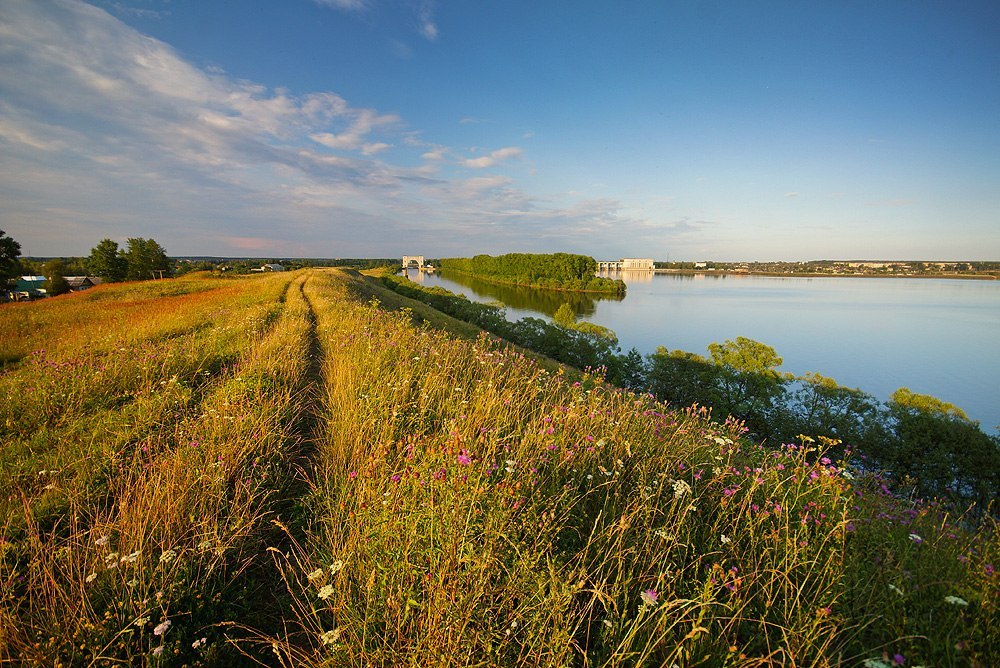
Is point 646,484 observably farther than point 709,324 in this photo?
No

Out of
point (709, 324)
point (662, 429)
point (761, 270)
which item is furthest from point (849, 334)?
point (761, 270)

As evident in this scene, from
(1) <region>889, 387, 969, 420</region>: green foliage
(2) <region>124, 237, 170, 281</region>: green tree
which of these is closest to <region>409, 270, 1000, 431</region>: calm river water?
(1) <region>889, 387, 969, 420</region>: green foliage

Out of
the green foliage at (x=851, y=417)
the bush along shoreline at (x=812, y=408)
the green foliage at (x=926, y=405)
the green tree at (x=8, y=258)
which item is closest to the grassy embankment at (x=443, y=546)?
the bush along shoreline at (x=812, y=408)

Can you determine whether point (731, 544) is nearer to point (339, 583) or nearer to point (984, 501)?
point (339, 583)

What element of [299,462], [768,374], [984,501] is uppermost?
[299,462]

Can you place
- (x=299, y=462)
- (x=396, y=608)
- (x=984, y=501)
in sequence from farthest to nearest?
(x=984, y=501), (x=299, y=462), (x=396, y=608)

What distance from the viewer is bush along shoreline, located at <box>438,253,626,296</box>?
10262 centimetres

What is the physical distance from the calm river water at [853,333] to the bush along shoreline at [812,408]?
10717 millimetres

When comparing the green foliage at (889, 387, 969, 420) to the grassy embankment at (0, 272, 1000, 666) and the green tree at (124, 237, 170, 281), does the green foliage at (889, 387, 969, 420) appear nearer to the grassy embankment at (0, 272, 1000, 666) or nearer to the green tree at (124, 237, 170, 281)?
the grassy embankment at (0, 272, 1000, 666)

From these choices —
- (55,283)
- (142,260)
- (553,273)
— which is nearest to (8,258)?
(55,283)

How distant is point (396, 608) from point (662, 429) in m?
3.32

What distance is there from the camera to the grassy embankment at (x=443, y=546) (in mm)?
1830

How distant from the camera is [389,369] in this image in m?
5.38

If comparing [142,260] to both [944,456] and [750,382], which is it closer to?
[750,382]
